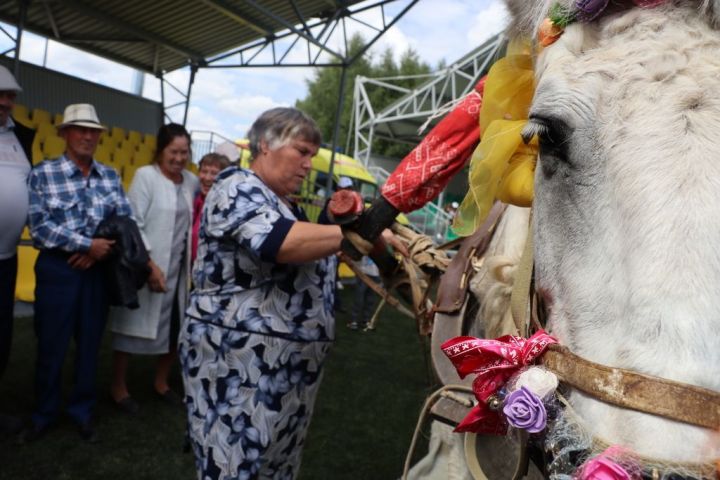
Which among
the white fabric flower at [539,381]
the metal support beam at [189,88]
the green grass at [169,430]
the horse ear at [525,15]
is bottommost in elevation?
the green grass at [169,430]

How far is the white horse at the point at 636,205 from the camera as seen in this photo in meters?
0.87

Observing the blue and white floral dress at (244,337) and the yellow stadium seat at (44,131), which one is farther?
the yellow stadium seat at (44,131)

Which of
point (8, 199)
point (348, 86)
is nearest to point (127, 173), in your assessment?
point (8, 199)

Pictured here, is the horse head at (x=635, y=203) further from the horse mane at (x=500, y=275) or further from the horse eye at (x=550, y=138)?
the horse mane at (x=500, y=275)

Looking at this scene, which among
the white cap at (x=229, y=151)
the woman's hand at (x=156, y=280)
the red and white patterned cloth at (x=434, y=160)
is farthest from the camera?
the white cap at (x=229, y=151)

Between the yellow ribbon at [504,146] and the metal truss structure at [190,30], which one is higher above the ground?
the metal truss structure at [190,30]

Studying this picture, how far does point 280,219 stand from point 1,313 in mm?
2265

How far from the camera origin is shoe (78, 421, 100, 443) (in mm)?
3679

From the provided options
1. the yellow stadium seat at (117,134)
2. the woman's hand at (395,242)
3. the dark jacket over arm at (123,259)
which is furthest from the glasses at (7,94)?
the yellow stadium seat at (117,134)

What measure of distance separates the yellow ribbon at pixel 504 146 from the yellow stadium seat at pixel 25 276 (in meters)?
5.83

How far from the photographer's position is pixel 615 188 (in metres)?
1.03

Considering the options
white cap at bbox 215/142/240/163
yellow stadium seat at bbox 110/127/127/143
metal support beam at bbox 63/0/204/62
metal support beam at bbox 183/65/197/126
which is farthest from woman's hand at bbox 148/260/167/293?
metal support beam at bbox 183/65/197/126

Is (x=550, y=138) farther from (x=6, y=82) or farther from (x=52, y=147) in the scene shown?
(x=52, y=147)

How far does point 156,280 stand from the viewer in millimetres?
4164
